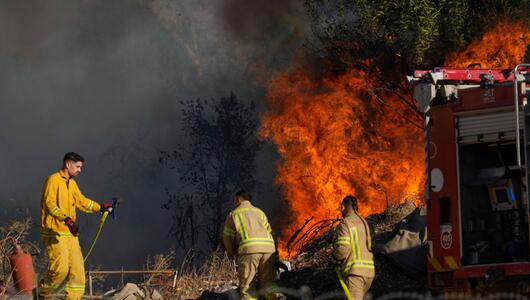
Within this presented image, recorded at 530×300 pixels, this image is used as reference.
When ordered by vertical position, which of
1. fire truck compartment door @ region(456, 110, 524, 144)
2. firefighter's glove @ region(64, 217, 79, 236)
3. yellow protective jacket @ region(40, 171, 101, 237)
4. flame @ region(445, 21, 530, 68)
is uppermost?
flame @ region(445, 21, 530, 68)

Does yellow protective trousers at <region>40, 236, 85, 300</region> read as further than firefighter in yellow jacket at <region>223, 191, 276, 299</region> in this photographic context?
No

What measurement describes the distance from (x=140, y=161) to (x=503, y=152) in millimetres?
18072

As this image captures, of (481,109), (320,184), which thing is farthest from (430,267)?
(320,184)

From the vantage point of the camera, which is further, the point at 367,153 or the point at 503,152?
the point at 367,153

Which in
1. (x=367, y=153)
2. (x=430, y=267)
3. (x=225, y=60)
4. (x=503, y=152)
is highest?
(x=225, y=60)

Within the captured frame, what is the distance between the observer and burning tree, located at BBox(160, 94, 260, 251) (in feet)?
88.8

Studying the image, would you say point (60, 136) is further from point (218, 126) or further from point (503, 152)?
point (503, 152)

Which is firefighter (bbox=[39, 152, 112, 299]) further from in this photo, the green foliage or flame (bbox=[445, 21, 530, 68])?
flame (bbox=[445, 21, 530, 68])

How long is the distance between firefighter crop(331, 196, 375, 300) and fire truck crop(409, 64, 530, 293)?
854 millimetres

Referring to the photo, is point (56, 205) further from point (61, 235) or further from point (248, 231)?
point (248, 231)

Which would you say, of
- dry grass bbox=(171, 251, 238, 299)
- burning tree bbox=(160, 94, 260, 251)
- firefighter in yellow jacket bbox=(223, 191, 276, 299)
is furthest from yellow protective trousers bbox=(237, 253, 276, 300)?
burning tree bbox=(160, 94, 260, 251)

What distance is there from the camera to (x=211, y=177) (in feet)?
90.4

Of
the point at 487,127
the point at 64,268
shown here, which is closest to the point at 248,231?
the point at 64,268

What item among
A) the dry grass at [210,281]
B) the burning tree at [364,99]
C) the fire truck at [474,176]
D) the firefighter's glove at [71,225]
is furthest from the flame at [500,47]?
the firefighter's glove at [71,225]
